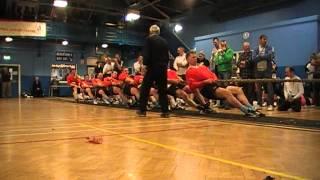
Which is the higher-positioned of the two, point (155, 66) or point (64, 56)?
point (64, 56)

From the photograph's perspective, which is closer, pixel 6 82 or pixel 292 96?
pixel 292 96

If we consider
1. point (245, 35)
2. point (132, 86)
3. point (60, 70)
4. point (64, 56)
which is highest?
point (245, 35)

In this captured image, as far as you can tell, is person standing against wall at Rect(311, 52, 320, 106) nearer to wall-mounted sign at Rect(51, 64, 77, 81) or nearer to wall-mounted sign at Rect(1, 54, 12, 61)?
wall-mounted sign at Rect(51, 64, 77, 81)

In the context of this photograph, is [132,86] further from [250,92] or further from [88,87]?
[88,87]

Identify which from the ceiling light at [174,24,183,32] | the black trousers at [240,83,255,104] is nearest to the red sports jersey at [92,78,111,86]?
the black trousers at [240,83,255,104]

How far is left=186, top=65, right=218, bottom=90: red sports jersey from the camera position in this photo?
23.8 ft

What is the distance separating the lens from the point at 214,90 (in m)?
7.10

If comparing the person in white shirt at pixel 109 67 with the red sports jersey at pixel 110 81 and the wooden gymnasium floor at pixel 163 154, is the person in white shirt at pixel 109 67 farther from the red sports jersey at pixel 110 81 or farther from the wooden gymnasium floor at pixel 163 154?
the wooden gymnasium floor at pixel 163 154

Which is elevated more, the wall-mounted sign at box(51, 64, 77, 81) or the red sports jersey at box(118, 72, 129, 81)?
the wall-mounted sign at box(51, 64, 77, 81)

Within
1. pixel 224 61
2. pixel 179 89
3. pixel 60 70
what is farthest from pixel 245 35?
pixel 60 70

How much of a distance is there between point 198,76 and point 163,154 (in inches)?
155

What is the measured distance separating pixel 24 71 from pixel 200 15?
36.2 feet

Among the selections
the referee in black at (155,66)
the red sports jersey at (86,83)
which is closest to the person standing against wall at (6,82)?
the red sports jersey at (86,83)

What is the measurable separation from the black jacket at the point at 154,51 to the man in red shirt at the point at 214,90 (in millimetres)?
624
